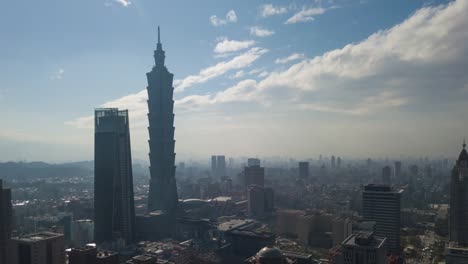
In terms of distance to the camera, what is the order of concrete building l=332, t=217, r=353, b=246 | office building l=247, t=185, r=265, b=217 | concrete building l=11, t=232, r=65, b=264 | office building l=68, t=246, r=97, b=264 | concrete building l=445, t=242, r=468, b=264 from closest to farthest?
office building l=68, t=246, r=97, b=264, concrete building l=11, t=232, r=65, b=264, concrete building l=445, t=242, r=468, b=264, concrete building l=332, t=217, r=353, b=246, office building l=247, t=185, r=265, b=217

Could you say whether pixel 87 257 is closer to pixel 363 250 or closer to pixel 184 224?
pixel 363 250

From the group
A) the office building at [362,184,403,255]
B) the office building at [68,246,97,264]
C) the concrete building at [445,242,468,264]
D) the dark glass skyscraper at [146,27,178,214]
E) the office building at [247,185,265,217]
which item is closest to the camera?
the office building at [68,246,97,264]

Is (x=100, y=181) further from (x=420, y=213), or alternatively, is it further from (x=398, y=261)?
(x=420, y=213)

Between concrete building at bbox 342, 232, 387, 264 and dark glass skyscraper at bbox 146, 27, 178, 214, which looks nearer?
concrete building at bbox 342, 232, 387, 264

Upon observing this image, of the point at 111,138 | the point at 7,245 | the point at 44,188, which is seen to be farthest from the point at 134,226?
the point at 44,188

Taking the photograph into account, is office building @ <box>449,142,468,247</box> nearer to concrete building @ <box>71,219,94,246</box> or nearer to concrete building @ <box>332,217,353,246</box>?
concrete building @ <box>332,217,353,246</box>

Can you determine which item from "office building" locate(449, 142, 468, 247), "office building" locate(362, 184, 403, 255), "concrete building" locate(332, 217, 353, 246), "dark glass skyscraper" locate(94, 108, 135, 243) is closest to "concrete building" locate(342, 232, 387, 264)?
"concrete building" locate(332, 217, 353, 246)

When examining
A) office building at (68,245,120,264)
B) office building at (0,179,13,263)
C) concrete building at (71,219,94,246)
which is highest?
office building at (0,179,13,263)
